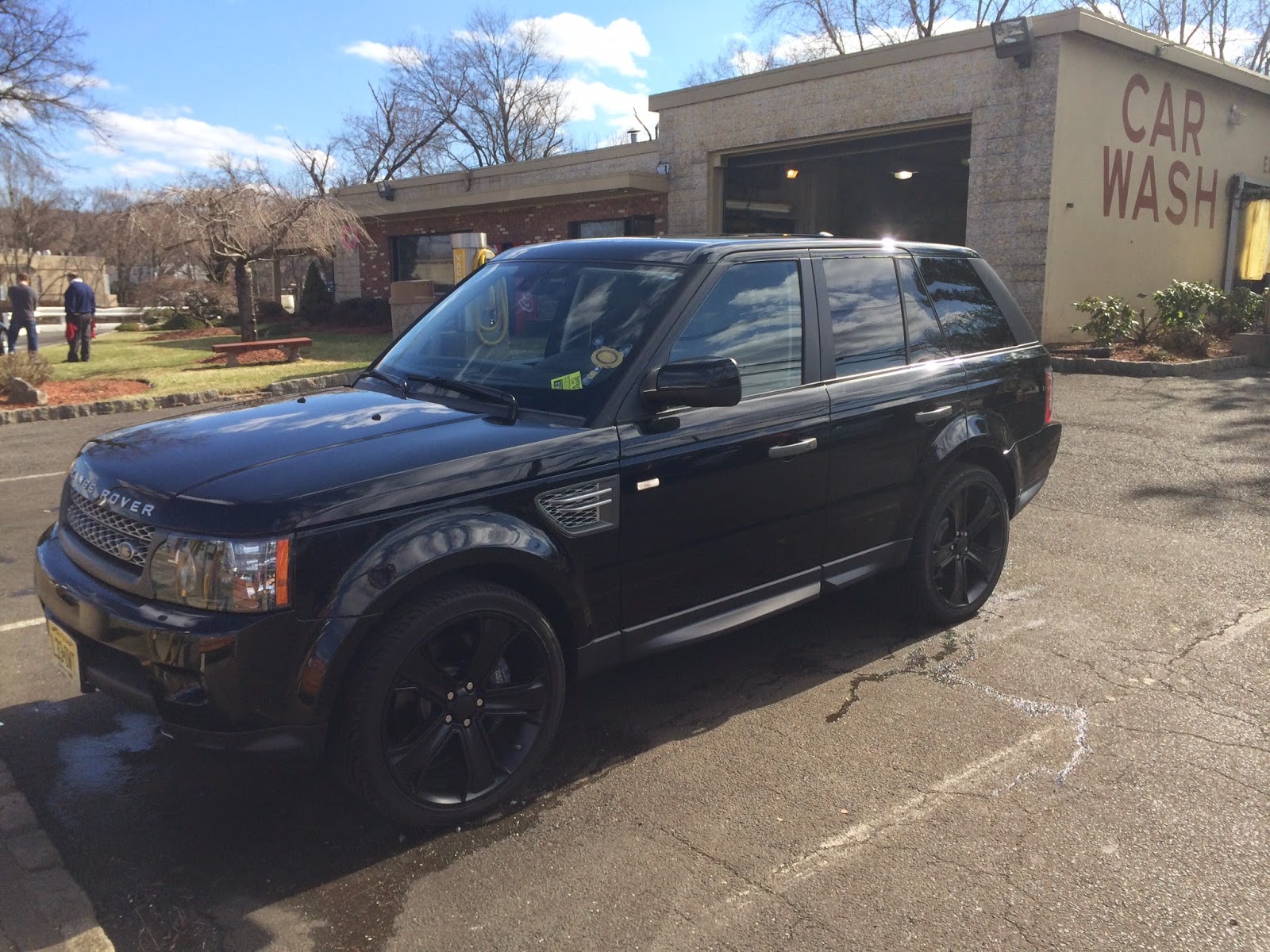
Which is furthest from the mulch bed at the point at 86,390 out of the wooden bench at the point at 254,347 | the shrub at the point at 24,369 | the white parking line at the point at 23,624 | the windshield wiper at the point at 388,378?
the windshield wiper at the point at 388,378

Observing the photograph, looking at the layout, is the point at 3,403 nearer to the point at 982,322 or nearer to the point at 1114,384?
the point at 982,322

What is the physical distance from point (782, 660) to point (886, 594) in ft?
3.70

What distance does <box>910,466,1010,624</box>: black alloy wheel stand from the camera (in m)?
4.77

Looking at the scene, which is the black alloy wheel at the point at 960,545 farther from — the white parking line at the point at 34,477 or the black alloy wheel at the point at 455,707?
the white parking line at the point at 34,477

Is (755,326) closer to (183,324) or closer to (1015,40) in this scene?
(1015,40)

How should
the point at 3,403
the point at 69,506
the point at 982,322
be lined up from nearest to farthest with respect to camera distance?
1. the point at 69,506
2. the point at 982,322
3. the point at 3,403

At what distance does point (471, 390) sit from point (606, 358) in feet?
1.83

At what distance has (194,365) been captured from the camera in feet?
62.6

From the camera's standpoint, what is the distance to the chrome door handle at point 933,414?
4616 millimetres

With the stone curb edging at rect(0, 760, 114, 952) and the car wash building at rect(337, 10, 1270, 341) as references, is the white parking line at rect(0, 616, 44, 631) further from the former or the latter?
the car wash building at rect(337, 10, 1270, 341)

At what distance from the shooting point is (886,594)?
216 inches

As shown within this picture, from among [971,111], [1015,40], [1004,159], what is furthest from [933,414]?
[971,111]

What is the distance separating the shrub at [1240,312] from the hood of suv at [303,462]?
57.8 feet

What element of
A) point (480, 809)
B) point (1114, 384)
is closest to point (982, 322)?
point (480, 809)
